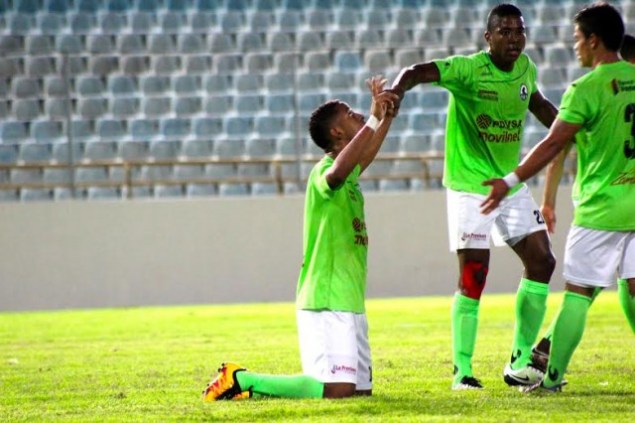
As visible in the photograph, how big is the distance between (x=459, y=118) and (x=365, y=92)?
12.4 meters

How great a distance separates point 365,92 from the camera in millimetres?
19906

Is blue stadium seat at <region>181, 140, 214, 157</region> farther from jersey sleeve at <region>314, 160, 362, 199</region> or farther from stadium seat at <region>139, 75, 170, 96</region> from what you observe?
jersey sleeve at <region>314, 160, 362, 199</region>

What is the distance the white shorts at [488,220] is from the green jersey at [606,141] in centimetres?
91

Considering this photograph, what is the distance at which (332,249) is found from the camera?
21.8 feet

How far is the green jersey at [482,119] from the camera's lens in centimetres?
736

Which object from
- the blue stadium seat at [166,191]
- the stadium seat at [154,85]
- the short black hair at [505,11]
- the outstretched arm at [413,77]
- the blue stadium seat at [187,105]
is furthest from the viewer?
the stadium seat at [154,85]

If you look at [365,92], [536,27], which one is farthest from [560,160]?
[536,27]

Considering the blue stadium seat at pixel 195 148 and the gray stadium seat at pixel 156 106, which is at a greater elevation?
the gray stadium seat at pixel 156 106

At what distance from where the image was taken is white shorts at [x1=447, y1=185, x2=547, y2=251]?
7340mm

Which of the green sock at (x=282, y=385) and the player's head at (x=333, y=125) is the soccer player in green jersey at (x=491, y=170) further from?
the green sock at (x=282, y=385)

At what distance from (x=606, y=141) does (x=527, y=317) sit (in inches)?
54.7

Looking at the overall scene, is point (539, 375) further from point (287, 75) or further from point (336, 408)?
point (287, 75)

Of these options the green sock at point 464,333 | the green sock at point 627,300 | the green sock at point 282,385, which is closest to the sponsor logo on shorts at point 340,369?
the green sock at point 282,385

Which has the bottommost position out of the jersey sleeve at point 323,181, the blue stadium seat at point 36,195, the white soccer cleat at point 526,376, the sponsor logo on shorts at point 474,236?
the blue stadium seat at point 36,195
